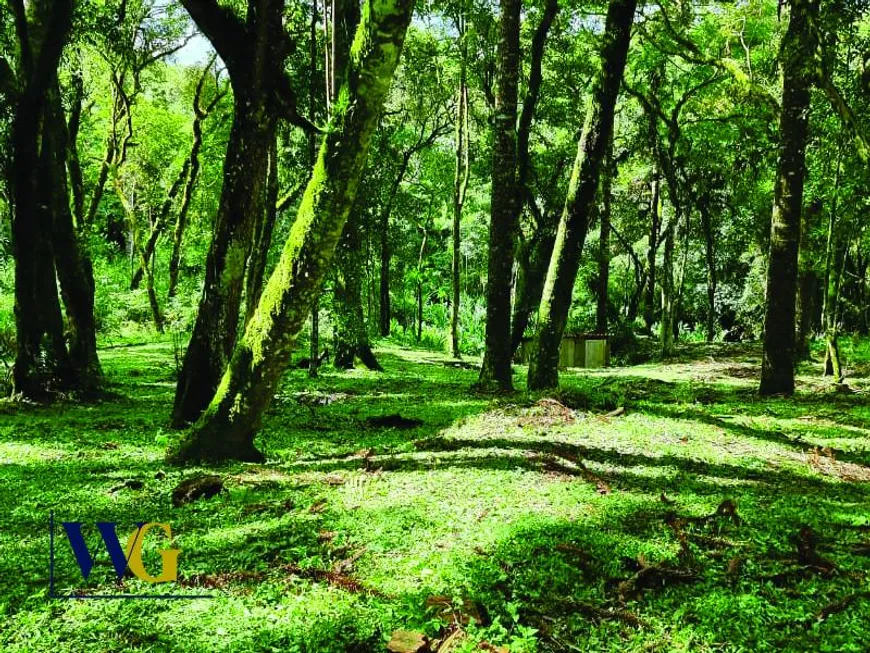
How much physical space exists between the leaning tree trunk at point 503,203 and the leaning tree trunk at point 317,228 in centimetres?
498

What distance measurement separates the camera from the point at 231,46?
590 centimetres

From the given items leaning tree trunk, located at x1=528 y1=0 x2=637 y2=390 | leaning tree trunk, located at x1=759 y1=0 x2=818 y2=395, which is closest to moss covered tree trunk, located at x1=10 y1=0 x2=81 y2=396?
leaning tree trunk, located at x1=528 y1=0 x2=637 y2=390

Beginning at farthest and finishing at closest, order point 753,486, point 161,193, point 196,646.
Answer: point 161,193 → point 753,486 → point 196,646

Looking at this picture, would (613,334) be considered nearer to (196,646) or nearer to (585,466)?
(585,466)

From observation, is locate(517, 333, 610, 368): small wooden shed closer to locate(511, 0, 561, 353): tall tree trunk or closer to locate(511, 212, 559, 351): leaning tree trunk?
locate(511, 212, 559, 351): leaning tree trunk

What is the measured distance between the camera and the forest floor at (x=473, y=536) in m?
2.41

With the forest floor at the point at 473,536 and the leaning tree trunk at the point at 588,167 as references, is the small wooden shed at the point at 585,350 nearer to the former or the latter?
the leaning tree trunk at the point at 588,167

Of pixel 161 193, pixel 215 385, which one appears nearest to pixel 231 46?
pixel 215 385

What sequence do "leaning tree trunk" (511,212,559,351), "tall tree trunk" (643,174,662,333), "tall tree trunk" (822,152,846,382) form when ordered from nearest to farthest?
"tall tree trunk" (822,152,846,382), "leaning tree trunk" (511,212,559,351), "tall tree trunk" (643,174,662,333)

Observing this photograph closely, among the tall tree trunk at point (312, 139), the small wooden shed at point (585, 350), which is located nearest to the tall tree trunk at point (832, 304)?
the small wooden shed at point (585, 350)

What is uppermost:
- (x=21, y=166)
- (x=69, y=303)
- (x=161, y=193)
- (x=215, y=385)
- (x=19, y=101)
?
(x=161, y=193)

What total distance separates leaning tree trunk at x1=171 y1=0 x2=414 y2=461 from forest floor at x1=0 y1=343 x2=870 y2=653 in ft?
1.94

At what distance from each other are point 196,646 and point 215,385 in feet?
13.0

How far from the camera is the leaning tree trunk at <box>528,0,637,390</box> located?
738cm
